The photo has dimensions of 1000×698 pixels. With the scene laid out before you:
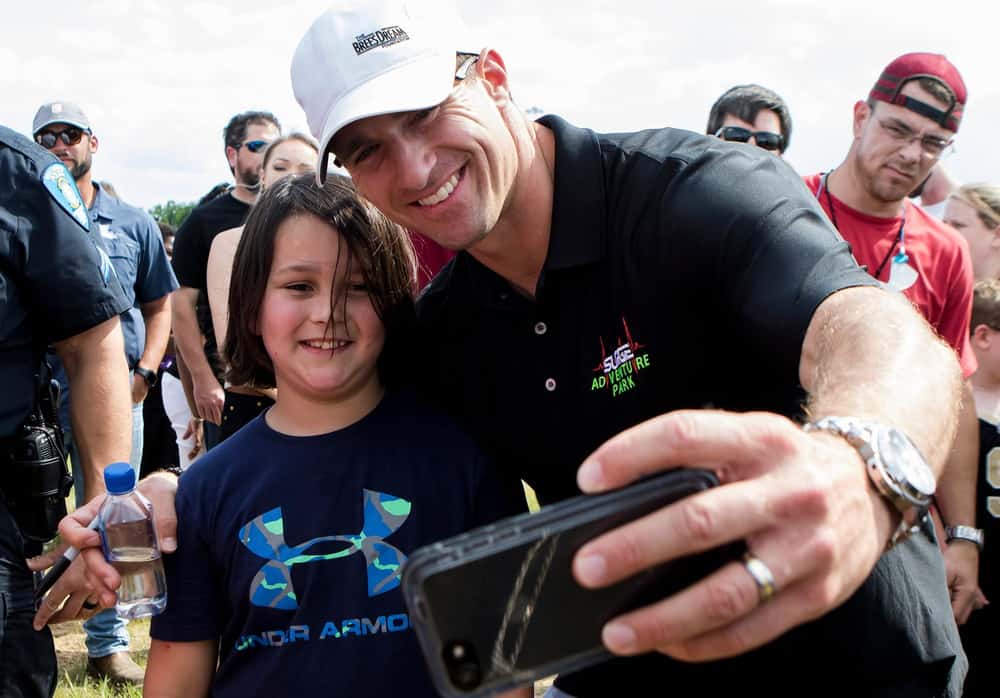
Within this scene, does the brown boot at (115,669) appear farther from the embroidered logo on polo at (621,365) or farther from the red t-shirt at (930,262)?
the red t-shirt at (930,262)

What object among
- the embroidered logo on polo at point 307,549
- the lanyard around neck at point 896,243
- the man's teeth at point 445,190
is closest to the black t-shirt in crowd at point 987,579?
the lanyard around neck at point 896,243

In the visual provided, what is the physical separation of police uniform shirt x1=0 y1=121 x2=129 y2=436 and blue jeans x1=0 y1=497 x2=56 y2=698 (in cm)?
30

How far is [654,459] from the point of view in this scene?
0.85 metres

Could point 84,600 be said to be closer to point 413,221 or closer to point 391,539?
point 391,539

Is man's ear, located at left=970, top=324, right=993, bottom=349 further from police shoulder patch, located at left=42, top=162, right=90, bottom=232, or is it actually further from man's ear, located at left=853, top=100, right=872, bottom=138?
police shoulder patch, located at left=42, top=162, right=90, bottom=232

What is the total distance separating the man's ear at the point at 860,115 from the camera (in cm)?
382

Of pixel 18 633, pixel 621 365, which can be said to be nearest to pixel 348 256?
pixel 621 365

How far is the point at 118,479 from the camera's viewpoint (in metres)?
1.83

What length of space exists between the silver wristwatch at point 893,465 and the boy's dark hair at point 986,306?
2.91 meters

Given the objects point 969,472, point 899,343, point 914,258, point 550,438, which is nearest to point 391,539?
point 550,438

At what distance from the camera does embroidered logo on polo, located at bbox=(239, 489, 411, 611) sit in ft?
6.22

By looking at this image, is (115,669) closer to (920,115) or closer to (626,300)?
(626,300)

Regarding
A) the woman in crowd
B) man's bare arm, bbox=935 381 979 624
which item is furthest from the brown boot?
man's bare arm, bbox=935 381 979 624

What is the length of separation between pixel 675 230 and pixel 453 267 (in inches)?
25.9
